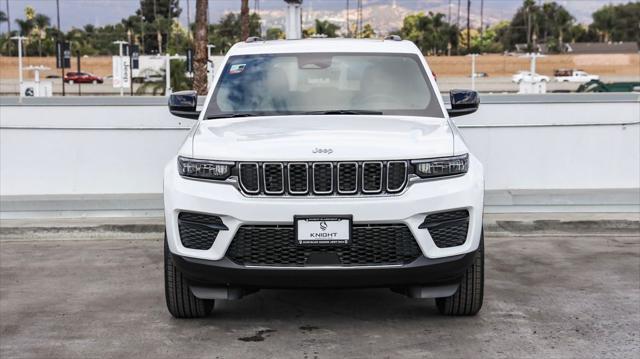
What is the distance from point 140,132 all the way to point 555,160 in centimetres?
499

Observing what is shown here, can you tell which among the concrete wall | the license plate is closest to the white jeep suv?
the license plate

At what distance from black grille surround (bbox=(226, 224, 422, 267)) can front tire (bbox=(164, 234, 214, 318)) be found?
643 millimetres

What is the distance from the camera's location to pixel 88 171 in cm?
1117

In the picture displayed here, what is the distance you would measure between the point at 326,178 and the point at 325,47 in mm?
1870

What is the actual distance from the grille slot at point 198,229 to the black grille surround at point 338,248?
0.14 meters

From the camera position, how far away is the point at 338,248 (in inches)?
215

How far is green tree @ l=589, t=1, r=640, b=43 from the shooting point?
465 feet

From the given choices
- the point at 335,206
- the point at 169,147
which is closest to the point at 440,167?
the point at 335,206

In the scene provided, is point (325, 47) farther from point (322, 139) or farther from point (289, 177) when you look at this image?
point (289, 177)

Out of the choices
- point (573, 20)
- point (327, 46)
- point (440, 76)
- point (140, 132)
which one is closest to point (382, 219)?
point (327, 46)

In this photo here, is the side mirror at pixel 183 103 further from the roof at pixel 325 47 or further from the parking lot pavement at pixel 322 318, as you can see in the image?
the parking lot pavement at pixel 322 318

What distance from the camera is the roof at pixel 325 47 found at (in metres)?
7.04

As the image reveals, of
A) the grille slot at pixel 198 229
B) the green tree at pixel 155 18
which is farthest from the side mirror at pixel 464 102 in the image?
the green tree at pixel 155 18

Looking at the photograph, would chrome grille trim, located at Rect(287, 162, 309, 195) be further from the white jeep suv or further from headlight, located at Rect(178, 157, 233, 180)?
headlight, located at Rect(178, 157, 233, 180)
